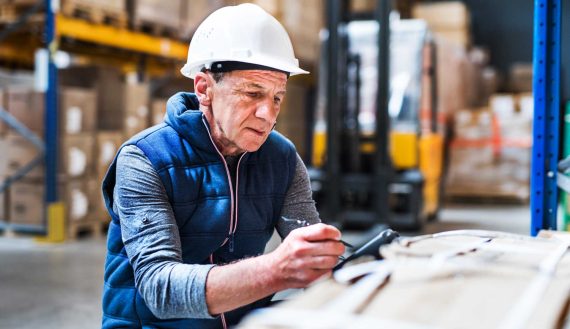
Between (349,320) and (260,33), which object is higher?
(260,33)

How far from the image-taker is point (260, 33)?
1929 mm

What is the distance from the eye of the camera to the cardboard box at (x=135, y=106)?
7598 mm

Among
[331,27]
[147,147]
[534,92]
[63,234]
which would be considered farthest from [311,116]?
[147,147]

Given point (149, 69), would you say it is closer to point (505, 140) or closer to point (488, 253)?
point (505, 140)

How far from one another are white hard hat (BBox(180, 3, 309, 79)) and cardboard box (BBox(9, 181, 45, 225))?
5400mm

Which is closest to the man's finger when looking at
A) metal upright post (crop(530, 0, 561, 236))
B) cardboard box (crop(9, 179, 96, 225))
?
metal upright post (crop(530, 0, 561, 236))

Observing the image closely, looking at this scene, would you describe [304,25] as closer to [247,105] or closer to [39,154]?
[39,154]

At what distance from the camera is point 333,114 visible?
24.7 ft

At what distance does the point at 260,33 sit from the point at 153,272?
29.6 inches

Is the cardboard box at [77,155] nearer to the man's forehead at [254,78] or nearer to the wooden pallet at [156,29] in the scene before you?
the wooden pallet at [156,29]

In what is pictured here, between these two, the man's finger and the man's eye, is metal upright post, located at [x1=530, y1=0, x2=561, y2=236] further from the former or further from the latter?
the man's finger

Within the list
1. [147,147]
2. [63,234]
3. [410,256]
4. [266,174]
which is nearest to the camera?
[410,256]

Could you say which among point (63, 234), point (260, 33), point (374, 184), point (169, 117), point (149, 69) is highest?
point (149, 69)

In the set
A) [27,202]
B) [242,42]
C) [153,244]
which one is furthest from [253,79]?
[27,202]
